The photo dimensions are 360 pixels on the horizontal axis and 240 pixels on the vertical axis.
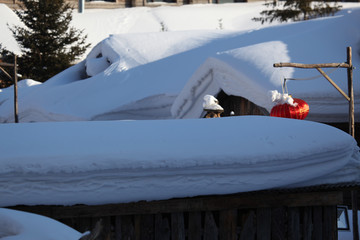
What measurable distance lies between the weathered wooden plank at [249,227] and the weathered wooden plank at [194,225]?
0.23 metres

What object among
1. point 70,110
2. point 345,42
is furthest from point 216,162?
point 70,110

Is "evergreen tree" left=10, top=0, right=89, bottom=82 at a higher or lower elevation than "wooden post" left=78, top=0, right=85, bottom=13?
lower

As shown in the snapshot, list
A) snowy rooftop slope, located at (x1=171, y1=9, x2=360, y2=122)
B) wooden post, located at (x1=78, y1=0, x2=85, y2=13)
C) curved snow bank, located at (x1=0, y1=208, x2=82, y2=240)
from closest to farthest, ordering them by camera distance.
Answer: curved snow bank, located at (x1=0, y1=208, x2=82, y2=240) < snowy rooftop slope, located at (x1=171, y1=9, x2=360, y2=122) < wooden post, located at (x1=78, y1=0, x2=85, y2=13)

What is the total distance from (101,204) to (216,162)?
0.62 meters

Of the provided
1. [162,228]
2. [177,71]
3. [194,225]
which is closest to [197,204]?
[194,225]

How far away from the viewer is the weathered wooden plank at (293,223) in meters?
2.82

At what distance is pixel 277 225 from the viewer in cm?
282

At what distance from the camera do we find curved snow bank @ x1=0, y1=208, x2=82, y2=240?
1.35 metres

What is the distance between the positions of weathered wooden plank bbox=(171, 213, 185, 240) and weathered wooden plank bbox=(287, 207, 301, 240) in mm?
578

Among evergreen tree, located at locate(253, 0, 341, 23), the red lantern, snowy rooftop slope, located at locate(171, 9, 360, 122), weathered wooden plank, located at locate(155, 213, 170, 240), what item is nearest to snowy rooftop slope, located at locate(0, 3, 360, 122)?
snowy rooftop slope, located at locate(171, 9, 360, 122)

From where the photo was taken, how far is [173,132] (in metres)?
2.84

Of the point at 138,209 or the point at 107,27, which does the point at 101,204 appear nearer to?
the point at 138,209

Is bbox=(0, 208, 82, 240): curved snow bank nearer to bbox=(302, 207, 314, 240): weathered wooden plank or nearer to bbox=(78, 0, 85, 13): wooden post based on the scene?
bbox=(302, 207, 314, 240): weathered wooden plank

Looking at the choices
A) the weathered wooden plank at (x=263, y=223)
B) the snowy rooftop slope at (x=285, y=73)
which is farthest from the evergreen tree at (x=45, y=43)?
the weathered wooden plank at (x=263, y=223)
